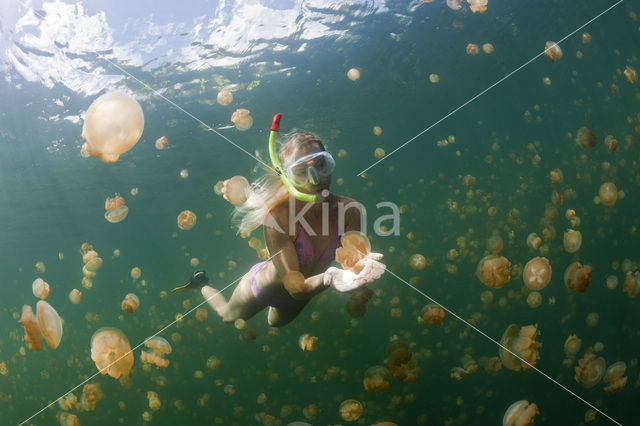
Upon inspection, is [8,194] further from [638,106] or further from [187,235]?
[638,106]

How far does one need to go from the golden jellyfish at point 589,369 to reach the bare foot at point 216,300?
4.87 m

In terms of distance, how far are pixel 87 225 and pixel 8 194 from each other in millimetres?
5199

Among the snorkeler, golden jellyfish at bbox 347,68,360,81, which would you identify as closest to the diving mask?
the snorkeler

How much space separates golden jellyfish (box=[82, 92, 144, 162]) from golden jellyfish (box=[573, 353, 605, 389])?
680 cm

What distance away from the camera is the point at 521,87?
16406mm

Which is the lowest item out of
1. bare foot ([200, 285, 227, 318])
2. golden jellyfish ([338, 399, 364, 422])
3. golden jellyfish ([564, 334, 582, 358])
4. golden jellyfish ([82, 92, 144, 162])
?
golden jellyfish ([564, 334, 582, 358])

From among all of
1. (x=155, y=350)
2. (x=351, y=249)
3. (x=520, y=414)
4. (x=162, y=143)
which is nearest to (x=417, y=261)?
(x=520, y=414)

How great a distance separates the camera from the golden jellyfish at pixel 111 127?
4.99 metres

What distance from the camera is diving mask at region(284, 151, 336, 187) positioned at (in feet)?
9.01

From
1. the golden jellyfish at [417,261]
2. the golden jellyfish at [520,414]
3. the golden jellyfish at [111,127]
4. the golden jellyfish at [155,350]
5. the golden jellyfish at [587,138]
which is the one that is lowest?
the golden jellyfish at [520,414]

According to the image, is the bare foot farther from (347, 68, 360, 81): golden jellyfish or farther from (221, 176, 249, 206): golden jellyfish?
(347, 68, 360, 81): golden jellyfish

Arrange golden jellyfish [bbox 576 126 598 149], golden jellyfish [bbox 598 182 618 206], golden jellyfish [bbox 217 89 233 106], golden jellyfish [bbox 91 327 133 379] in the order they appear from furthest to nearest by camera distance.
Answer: golden jellyfish [bbox 217 89 233 106] < golden jellyfish [bbox 598 182 618 206] < golden jellyfish [bbox 576 126 598 149] < golden jellyfish [bbox 91 327 133 379]

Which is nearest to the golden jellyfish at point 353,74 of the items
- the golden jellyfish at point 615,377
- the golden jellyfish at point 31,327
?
the golden jellyfish at point 615,377

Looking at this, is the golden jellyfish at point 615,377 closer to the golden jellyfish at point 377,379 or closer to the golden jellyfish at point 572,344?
the golden jellyfish at point 572,344
